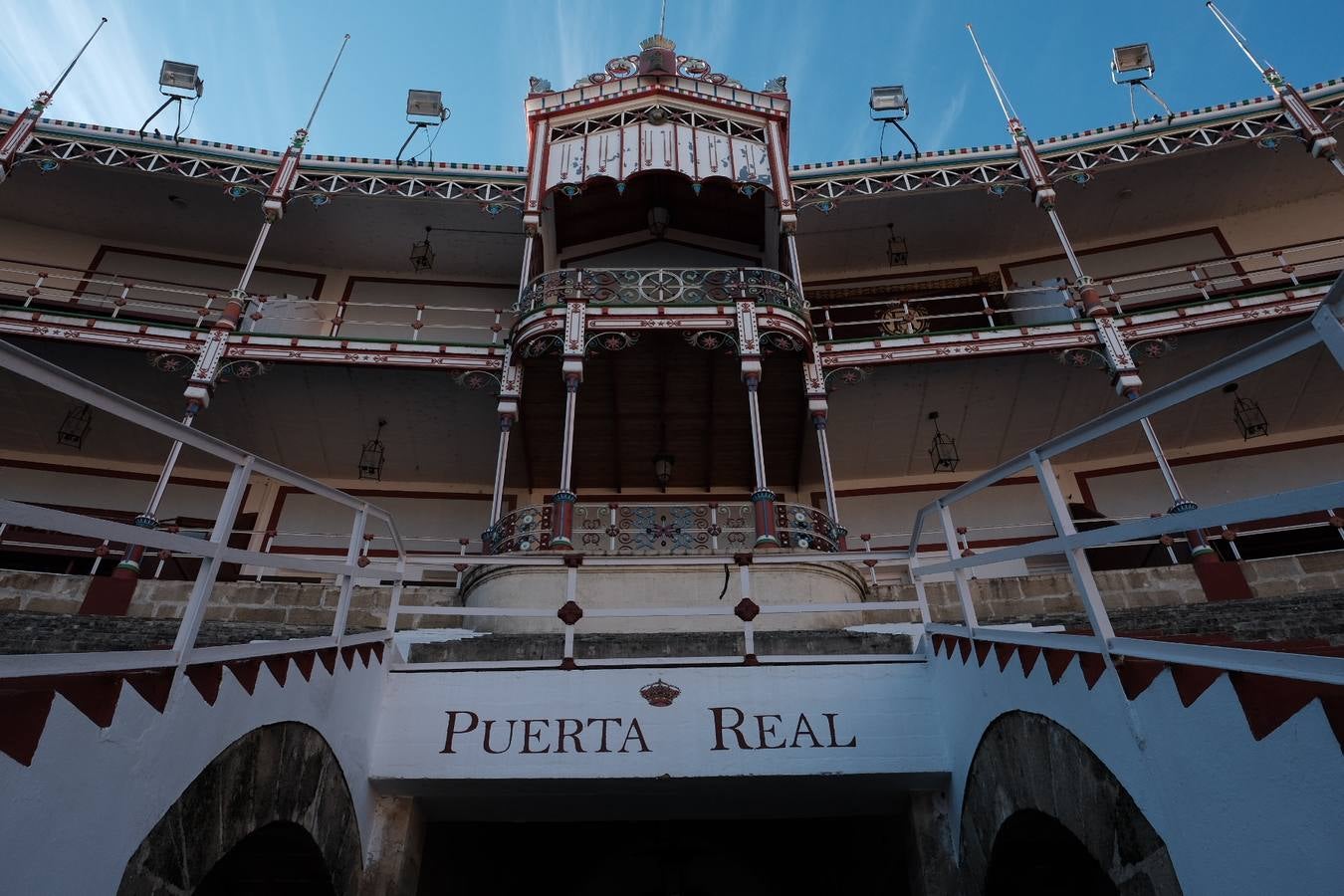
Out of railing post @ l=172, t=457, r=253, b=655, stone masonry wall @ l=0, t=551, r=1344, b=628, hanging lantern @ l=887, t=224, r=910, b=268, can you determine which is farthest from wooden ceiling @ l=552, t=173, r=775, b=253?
railing post @ l=172, t=457, r=253, b=655

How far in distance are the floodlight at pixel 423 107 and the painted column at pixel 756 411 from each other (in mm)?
9484

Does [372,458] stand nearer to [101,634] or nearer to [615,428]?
[615,428]

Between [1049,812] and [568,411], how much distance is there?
9.48 meters

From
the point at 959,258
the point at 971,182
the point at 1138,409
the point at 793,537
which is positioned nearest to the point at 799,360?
the point at 793,537

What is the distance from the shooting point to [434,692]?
17.4ft

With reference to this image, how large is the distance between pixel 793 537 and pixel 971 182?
8.79 m

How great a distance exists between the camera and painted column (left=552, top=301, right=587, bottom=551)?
1080cm

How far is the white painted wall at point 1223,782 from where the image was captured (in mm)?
2012

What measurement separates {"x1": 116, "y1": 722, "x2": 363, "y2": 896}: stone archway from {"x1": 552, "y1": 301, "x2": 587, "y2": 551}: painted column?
614 centimetres

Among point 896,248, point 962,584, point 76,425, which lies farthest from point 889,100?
point 76,425

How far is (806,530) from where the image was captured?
11141mm

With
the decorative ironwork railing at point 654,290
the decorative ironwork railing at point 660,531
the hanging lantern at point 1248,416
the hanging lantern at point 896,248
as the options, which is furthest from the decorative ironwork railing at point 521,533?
the hanging lantern at point 1248,416

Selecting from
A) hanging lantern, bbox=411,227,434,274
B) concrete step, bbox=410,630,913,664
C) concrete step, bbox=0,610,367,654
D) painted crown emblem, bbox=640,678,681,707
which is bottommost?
painted crown emblem, bbox=640,678,681,707

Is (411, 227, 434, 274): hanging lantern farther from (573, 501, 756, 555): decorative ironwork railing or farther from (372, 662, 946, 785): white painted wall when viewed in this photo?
(372, 662, 946, 785): white painted wall
